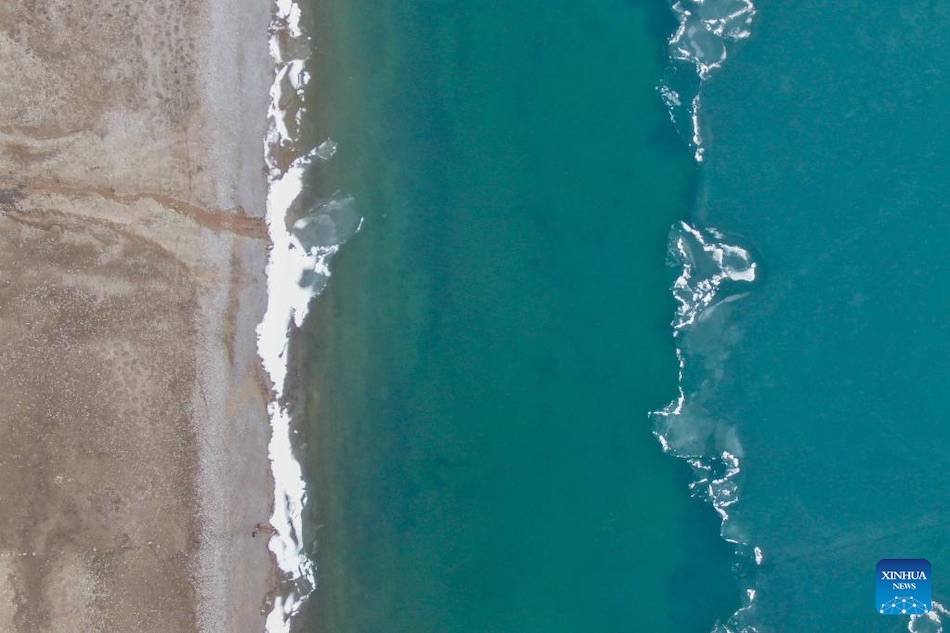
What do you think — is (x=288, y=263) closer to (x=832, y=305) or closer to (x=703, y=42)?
(x=703, y=42)

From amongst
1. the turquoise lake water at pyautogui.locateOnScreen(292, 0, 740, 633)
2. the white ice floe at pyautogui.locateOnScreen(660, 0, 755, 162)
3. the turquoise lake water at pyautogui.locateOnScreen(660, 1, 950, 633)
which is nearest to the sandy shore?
the turquoise lake water at pyautogui.locateOnScreen(292, 0, 740, 633)

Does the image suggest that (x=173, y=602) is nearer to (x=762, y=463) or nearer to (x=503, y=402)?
(x=503, y=402)

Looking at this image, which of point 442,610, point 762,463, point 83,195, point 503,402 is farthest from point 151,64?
point 762,463

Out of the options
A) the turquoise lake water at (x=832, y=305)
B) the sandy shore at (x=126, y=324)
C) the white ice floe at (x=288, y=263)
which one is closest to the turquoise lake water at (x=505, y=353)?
the white ice floe at (x=288, y=263)

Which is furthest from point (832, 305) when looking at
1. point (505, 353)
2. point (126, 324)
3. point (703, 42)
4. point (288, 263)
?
point (126, 324)

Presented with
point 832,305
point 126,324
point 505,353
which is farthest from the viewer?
point 505,353

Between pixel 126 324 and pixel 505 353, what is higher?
pixel 126 324
